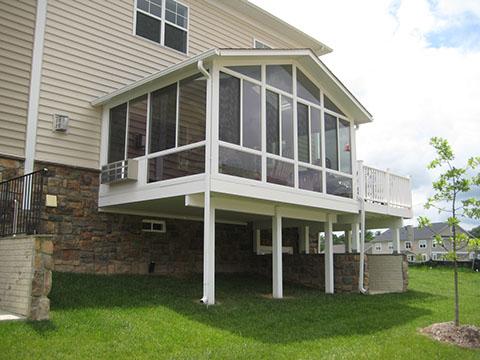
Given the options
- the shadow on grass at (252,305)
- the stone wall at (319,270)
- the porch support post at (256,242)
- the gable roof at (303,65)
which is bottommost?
the shadow on grass at (252,305)

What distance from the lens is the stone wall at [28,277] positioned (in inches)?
265

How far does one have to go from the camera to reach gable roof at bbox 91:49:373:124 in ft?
30.0

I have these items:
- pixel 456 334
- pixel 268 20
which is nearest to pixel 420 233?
pixel 268 20

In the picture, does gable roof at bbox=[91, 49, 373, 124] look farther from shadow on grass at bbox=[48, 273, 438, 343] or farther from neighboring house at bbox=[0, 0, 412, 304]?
shadow on grass at bbox=[48, 273, 438, 343]

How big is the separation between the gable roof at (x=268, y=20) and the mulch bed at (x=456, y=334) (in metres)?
10.5

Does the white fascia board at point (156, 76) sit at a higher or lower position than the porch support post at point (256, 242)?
higher

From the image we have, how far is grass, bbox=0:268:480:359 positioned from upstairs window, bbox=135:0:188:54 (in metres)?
6.19

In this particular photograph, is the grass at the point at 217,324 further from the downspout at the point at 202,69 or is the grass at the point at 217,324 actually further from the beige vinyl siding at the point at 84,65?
the downspout at the point at 202,69

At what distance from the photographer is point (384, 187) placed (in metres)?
13.4

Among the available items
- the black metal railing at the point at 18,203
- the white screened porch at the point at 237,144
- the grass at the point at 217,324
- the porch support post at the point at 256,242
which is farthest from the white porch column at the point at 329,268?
the black metal railing at the point at 18,203

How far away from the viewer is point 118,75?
464 inches

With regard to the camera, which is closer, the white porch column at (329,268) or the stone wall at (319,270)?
the white porch column at (329,268)

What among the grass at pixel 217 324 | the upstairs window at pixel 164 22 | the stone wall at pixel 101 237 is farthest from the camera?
the upstairs window at pixel 164 22

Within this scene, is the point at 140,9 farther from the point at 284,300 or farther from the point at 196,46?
the point at 284,300
